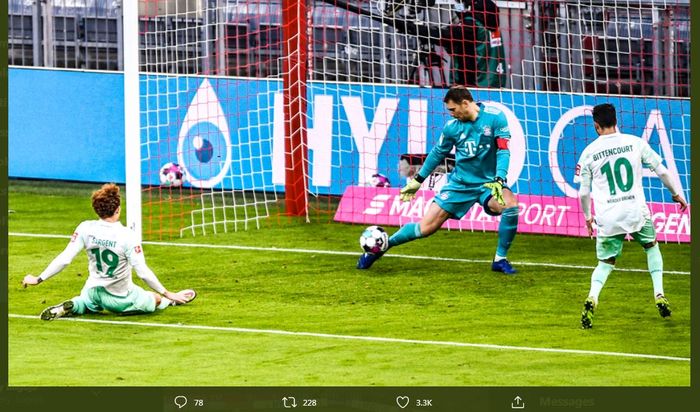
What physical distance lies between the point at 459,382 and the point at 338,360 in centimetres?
109

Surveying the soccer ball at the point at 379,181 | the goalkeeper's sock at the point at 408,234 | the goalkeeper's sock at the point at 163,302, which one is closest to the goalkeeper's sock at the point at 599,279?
the goalkeeper's sock at the point at 408,234

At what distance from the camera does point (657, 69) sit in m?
18.1

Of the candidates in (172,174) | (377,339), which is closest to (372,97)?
(172,174)

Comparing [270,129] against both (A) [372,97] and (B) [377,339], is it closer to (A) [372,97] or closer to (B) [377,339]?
(A) [372,97]

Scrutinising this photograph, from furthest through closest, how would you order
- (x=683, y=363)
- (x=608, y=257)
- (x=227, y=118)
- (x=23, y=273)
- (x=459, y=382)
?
(x=227, y=118)
(x=23, y=273)
(x=608, y=257)
(x=683, y=363)
(x=459, y=382)

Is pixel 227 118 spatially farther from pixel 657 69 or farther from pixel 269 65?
pixel 657 69

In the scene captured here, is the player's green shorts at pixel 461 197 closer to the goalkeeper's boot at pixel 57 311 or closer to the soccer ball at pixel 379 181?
the soccer ball at pixel 379 181

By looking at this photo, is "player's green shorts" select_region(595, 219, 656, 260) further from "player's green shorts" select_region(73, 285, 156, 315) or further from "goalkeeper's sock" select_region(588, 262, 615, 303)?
"player's green shorts" select_region(73, 285, 156, 315)

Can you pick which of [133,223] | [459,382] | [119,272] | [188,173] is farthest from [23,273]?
[459,382]

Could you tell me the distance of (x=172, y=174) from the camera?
18.6m

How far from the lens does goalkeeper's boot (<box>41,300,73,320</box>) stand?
11734 mm

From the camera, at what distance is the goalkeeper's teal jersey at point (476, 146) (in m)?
13.8
